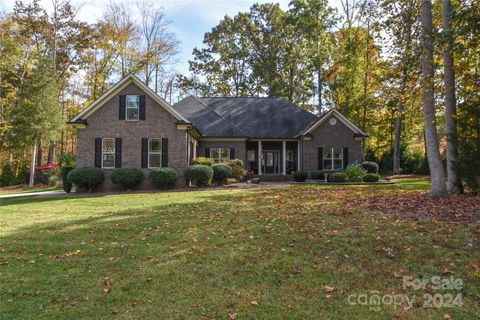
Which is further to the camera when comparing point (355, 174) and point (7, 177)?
point (7, 177)

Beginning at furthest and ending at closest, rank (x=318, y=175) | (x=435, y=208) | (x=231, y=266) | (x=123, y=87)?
(x=318, y=175)
(x=123, y=87)
(x=435, y=208)
(x=231, y=266)

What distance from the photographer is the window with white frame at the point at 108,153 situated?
1947 centimetres

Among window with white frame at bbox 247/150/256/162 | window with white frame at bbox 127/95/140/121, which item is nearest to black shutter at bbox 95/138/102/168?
window with white frame at bbox 127/95/140/121

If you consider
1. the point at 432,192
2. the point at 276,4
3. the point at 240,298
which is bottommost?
the point at 240,298

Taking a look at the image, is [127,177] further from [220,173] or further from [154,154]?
[220,173]

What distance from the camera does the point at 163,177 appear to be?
18188mm

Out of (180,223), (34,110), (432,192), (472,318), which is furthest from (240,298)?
(34,110)

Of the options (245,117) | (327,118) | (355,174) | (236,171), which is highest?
(245,117)

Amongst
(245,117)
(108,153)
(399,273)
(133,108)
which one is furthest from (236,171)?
(399,273)

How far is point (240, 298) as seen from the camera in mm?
4152

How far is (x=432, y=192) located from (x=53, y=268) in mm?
11640

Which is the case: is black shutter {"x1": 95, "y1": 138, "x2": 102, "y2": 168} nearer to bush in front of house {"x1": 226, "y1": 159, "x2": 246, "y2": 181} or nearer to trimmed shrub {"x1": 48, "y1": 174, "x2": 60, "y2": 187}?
bush in front of house {"x1": 226, "y1": 159, "x2": 246, "y2": 181}

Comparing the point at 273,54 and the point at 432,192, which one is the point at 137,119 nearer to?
the point at 432,192

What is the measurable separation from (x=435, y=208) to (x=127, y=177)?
14538 mm
